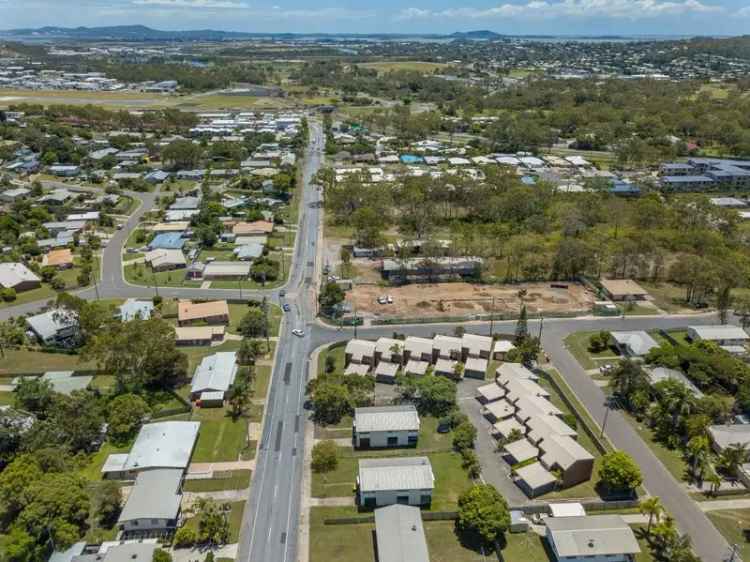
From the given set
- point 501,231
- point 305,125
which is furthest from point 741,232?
point 305,125

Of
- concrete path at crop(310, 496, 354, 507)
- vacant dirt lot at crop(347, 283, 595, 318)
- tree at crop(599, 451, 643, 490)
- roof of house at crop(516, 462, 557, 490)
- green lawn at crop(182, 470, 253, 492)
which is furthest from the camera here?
vacant dirt lot at crop(347, 283, 595, 318)

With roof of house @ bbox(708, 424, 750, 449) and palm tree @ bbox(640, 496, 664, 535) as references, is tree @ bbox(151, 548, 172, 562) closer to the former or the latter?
palm tree @ bbox(640, 496, 664, 535)

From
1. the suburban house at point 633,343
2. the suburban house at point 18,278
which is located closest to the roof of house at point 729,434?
the suburban house at point 633,343

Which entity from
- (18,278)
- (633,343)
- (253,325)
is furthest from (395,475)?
(18,278)

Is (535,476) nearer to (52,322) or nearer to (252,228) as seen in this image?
(52,322)

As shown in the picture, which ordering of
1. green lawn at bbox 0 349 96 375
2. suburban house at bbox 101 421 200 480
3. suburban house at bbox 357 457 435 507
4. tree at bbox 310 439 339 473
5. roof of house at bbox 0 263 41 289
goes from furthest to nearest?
roof of house at bbox 0 263 41 289, green lawn at bbox 0 349 96 375, tree at bbox 310 439 339 473, suburban house at bbox 101 421 200 480, suburban house at bbox 357 457 435 507

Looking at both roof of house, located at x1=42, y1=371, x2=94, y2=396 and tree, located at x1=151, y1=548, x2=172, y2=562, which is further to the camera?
roof of house, located at x1=42, y1=371, x2=94, y2=396

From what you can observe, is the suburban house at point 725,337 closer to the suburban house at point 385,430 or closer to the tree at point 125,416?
the suburban house at point 385,430

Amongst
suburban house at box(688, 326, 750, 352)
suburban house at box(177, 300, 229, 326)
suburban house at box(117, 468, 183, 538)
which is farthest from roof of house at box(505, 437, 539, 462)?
suburban house at box(177, 300, 229, 326)
